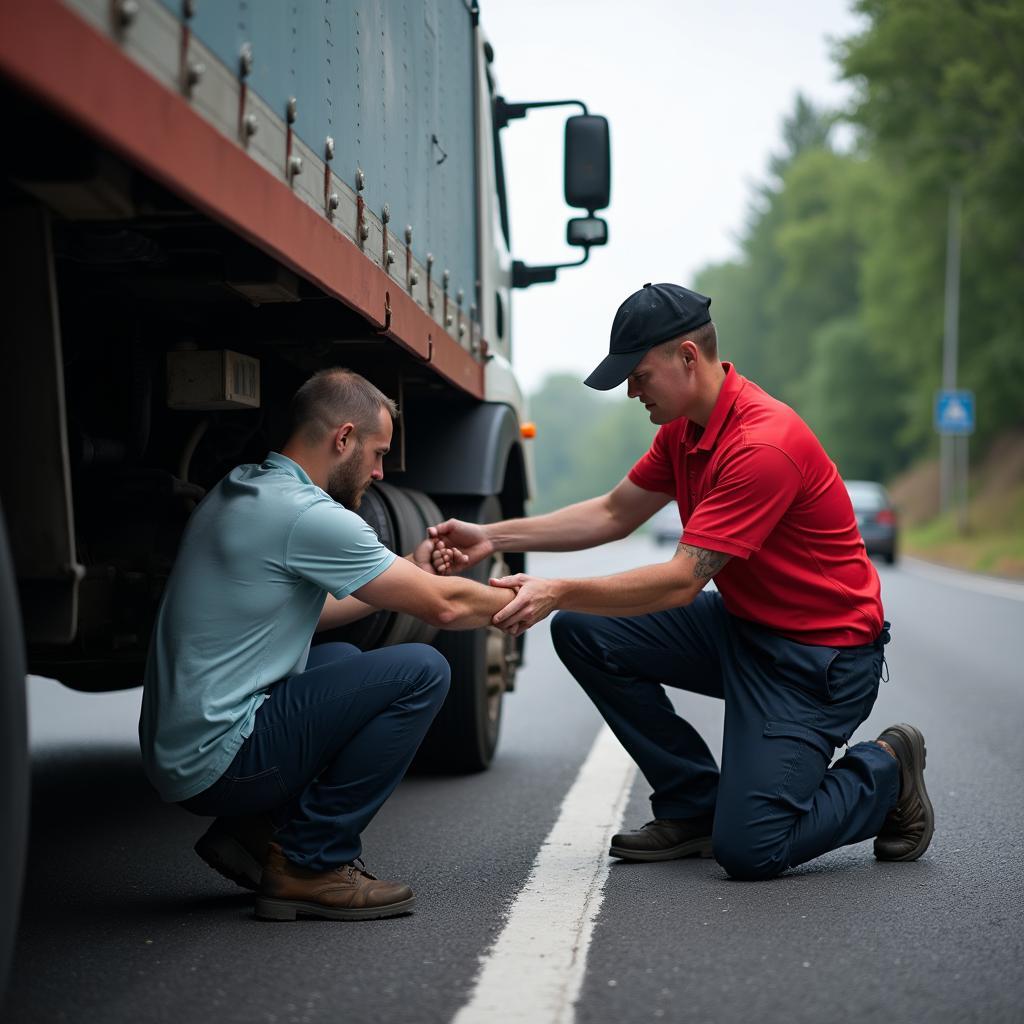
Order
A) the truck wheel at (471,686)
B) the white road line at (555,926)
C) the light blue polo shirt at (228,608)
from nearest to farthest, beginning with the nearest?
1. the white road line at (555,926)
2. the light blue polo shirt at (228,608)
3. the truck wheel at (471,686)

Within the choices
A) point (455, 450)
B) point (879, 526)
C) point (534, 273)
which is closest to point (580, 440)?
point (879, 526)

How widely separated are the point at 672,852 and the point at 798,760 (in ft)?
1.66

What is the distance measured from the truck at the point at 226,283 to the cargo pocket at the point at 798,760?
1445 mm

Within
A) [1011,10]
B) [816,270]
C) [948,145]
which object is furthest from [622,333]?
[816,270]

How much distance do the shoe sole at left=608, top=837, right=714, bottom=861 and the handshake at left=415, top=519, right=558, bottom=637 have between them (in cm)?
72

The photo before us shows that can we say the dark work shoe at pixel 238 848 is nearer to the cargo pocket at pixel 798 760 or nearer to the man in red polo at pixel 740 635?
the man in red polo at pixel 740 635

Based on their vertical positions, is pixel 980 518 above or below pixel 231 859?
below

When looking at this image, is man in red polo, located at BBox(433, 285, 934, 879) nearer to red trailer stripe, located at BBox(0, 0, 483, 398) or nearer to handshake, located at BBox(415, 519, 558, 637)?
handshake, located at BBox(415, 519, 558, 637)

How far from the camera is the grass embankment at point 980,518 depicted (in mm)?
27453

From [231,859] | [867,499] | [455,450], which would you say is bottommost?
[867,499]

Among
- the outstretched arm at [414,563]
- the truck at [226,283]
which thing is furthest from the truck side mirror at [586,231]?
the outstretched arm at [414,563]

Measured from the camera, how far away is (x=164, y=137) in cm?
257

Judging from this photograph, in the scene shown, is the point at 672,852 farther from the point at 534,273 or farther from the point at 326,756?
the point at 534,273

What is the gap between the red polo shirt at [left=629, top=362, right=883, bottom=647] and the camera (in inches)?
173
